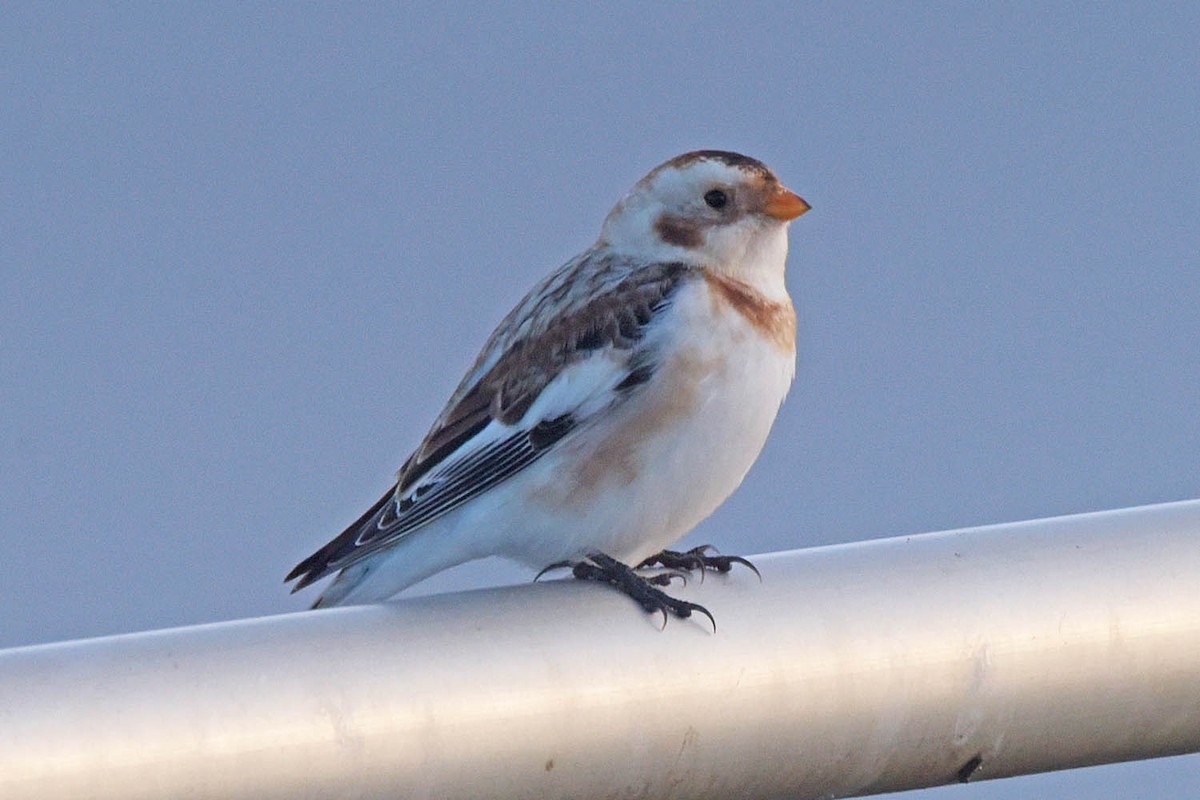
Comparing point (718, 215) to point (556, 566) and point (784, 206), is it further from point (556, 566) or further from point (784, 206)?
point (556, 566)

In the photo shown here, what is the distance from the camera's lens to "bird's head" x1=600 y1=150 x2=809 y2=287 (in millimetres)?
2209

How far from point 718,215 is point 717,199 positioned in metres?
0.02

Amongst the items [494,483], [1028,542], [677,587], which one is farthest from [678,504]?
[1028,542]

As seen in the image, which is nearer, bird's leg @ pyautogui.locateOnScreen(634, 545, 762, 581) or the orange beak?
bird's leg @ pyautogui.locateOnScreen(634, 545, 762, 581)

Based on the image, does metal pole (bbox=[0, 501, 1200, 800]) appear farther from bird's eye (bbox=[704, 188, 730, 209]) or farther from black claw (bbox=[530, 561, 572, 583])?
bird's eye (bbox=[704, 188, 730, 209])

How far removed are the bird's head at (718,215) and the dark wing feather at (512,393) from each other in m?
0.05

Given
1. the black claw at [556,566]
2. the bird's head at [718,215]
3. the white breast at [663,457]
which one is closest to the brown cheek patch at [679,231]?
the bird's head at [718,215]

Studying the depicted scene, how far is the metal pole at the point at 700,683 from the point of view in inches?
39.7

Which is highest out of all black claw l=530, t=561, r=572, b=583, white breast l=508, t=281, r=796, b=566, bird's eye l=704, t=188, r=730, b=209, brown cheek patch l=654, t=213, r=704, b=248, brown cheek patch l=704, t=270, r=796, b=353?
bird's eye l=704, t=188, r=730, b=209

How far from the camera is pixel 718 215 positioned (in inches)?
87.5

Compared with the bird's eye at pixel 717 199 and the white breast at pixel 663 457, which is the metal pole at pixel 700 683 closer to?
the white breast at pixel 663 457

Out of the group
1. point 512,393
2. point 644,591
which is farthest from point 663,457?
point 644,591

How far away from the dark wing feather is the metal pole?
27.3 inches

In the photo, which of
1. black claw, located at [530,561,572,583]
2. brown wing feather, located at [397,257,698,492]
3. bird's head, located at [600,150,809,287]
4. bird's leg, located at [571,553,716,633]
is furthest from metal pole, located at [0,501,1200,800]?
bird's head, located at [600,150,809,287]
